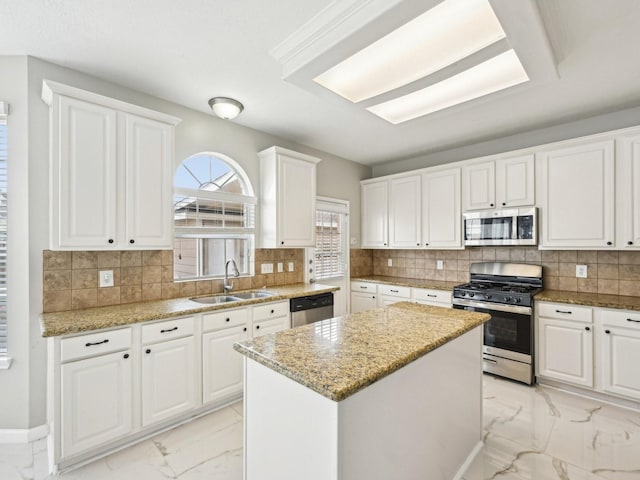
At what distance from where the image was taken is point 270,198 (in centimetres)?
346

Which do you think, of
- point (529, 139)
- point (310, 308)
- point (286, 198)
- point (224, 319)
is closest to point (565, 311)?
point (529, 139)

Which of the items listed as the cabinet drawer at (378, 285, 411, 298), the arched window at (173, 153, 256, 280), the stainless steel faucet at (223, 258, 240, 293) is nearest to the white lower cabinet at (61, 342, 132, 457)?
the arched window at (173, 153, 256, 280)

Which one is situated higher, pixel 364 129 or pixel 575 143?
pixel 364 129

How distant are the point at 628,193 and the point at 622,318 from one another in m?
1.08

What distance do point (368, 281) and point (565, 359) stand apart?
7.47 ft

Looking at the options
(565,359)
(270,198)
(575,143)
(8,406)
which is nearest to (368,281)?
(270,198)

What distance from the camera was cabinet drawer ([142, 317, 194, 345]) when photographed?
2227 millimetres

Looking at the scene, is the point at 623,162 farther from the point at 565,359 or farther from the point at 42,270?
the point at 42,270

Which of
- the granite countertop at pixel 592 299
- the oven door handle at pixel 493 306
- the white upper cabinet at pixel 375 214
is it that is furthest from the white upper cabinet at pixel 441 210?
the granite countertop at pixel 592 299

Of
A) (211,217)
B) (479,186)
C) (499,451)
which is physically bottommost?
(499,451)

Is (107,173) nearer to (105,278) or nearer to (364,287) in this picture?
(105,278)

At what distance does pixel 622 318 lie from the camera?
8.70 feet

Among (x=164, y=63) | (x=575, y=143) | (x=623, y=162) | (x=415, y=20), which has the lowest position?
(x=623, y=162)

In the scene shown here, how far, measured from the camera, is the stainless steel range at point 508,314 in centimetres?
307
